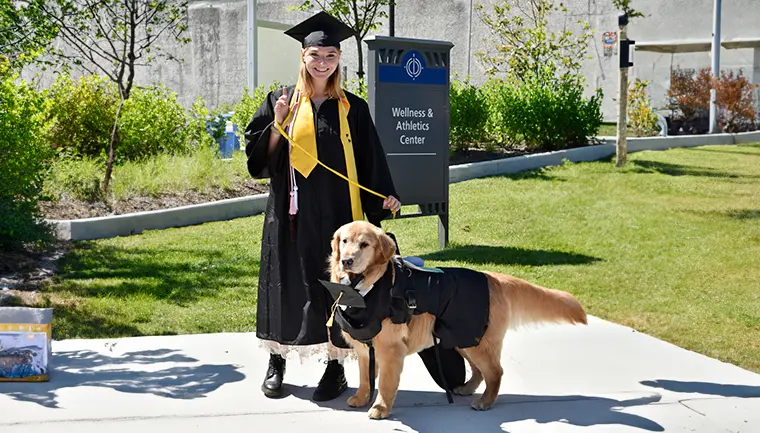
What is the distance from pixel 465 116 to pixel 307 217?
33.9ft

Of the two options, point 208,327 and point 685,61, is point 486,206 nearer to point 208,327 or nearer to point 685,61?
point 208,327

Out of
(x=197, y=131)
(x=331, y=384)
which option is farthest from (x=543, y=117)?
(x=331, y=384)

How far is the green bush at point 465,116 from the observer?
14961mm

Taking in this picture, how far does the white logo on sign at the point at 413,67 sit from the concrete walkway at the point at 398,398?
4058mm

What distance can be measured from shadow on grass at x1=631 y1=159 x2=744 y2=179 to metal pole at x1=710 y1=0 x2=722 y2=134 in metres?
5.62

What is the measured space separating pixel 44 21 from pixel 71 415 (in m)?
7.61

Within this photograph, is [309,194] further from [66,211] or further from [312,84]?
[66,211]

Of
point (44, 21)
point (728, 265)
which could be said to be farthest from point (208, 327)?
point (44, 21)

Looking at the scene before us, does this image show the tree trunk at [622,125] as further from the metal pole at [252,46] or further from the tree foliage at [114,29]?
the metal pole at [252,46]

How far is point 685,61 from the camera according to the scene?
22094mm

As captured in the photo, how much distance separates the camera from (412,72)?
31.4 feet

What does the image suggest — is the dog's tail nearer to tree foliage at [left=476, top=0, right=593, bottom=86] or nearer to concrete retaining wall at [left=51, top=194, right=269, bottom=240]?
concrete retaining wall at [left=51, top=194, right=269, bottom=240]

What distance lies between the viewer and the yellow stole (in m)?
4.98

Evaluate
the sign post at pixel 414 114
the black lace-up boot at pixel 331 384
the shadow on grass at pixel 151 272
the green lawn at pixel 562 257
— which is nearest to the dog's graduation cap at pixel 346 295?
the black lace-up boot at pixel 331 384
